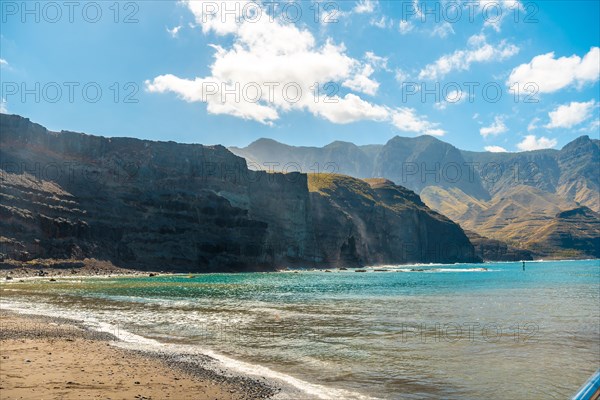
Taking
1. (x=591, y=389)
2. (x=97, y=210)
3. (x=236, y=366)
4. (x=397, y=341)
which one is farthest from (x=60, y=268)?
(x=591, y=389)

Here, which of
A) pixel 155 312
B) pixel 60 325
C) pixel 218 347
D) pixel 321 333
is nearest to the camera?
pixel 218 347

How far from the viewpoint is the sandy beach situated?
596 inches

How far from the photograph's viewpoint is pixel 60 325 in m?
31.7

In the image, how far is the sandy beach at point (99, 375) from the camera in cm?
1513

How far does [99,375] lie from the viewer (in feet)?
57.3

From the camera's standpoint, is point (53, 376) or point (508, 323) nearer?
point (53, 376)

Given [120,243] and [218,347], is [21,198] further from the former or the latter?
[218,347]

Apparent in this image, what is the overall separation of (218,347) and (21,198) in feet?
533

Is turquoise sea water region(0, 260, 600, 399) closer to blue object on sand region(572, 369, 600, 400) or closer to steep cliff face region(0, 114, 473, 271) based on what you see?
blue object on sand region(572, 369, 600, 400)

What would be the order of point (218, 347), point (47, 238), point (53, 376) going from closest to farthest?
1. point (53, 376)
2. point (218, 347)
3. point (47, 238)

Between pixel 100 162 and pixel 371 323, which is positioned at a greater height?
pixel 100 162

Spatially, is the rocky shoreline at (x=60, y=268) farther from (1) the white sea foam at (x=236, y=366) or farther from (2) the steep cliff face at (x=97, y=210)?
(1) the white sea foam at (x=236, y=366)

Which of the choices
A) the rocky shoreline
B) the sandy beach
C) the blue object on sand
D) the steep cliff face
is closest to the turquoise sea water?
the sandy beach

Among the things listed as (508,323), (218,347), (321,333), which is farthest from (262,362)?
(508,323)
